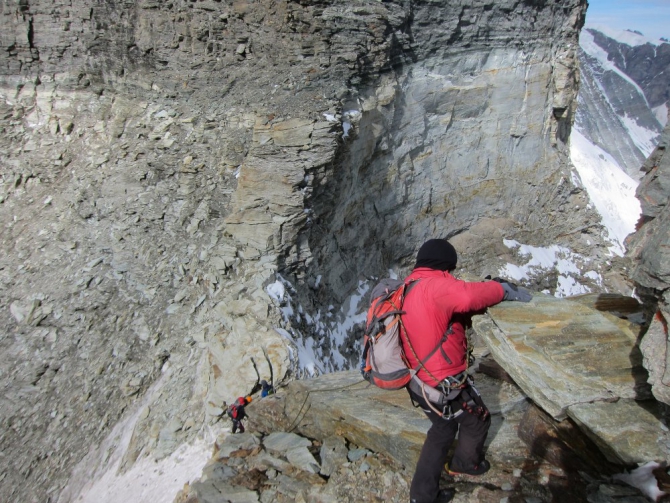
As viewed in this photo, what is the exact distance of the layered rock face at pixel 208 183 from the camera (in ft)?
27.7

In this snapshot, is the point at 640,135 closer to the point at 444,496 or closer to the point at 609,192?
the point at 609,192

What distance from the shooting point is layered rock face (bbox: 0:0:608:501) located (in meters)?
8.45

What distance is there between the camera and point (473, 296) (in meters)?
4.07

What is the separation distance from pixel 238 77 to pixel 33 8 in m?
6.35

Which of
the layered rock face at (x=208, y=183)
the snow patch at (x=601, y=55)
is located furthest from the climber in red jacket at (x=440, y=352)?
the snow patch at (x=601, y=55)

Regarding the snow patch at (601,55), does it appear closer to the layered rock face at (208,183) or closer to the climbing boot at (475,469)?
the layered rock face at (208,183)

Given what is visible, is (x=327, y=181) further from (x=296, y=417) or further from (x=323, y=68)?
(x=296, y=417)

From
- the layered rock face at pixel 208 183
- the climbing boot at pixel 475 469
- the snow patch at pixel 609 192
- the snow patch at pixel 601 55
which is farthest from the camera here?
the snow patch at pixel 601 55

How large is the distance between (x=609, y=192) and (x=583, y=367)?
89.7 feet

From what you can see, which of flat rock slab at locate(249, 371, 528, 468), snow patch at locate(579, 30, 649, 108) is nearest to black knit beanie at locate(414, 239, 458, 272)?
flat rock slab at locate(249, 371, 528, 468)

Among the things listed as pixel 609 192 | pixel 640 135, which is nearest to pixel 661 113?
pixel 640 135

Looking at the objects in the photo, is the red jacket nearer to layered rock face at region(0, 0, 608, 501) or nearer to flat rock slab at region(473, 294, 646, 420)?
flat rock slab at region(473, 294, 646, 420)

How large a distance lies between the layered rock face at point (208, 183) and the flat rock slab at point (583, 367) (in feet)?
13.0

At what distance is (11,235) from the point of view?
1156cm
